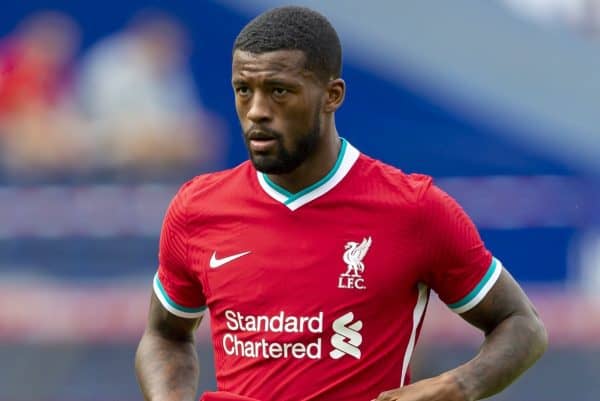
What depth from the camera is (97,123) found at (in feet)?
40.2

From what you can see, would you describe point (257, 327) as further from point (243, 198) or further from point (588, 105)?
point (588, 105)

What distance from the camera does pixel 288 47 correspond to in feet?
13.6

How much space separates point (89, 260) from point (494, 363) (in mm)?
8249

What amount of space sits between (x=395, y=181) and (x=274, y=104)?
0.45 metres

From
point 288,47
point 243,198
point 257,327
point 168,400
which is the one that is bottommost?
point 168,400

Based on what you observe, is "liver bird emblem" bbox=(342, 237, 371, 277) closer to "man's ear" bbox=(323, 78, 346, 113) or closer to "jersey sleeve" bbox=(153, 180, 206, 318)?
"man's ear" bbox=(323, 78, 346, 113)

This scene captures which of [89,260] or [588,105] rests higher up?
[588,105]

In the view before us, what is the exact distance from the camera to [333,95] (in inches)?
168

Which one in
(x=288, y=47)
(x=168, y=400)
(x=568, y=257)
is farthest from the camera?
(x=568, y=257)

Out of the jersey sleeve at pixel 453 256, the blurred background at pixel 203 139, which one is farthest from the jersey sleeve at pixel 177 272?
the blurred background at pixel 203 139

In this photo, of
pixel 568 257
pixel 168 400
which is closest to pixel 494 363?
pixel 168 400

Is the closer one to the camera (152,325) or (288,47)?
(288,47)

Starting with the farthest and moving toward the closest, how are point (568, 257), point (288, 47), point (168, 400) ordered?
point (568, 257)
point (168, 400)
point (288, 47)

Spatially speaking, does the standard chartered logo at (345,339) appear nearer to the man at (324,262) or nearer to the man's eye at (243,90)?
the man at (324,262)
